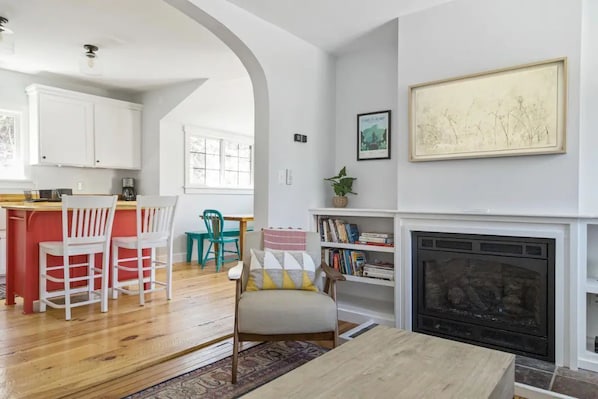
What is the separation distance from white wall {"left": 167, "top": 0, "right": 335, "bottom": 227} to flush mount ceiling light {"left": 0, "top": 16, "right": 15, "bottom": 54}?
199 centimetres

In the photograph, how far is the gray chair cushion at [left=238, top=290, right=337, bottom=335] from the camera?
224cm

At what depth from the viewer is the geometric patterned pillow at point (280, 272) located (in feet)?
8.54

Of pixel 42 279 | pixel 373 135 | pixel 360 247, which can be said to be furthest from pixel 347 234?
pixel 42 279

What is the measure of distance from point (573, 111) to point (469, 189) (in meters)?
0.78

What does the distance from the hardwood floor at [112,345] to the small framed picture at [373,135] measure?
1493 millimetres

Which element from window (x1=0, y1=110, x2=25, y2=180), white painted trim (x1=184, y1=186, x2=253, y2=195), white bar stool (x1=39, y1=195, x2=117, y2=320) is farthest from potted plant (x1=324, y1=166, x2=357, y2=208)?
window (x1=0, y1=110, x2=25, y2=180)

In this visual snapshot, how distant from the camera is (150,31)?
366cm

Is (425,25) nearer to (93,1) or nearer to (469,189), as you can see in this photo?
(469,189)

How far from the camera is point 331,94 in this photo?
3795mm

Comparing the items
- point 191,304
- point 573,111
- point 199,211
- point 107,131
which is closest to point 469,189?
point 573,111

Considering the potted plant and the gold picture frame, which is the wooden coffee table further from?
the potted plant

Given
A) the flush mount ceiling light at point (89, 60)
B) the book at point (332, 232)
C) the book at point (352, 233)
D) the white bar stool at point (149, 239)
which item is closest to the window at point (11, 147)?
the flush mount ceiling light at point (89, 60)

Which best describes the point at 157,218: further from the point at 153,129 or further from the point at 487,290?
the point at 487,290

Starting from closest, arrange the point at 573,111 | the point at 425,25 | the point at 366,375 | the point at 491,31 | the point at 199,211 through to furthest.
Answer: the point at 366,375, the point at 573,111, the point at 491,31, the point at 425,25, the point at 199,211
